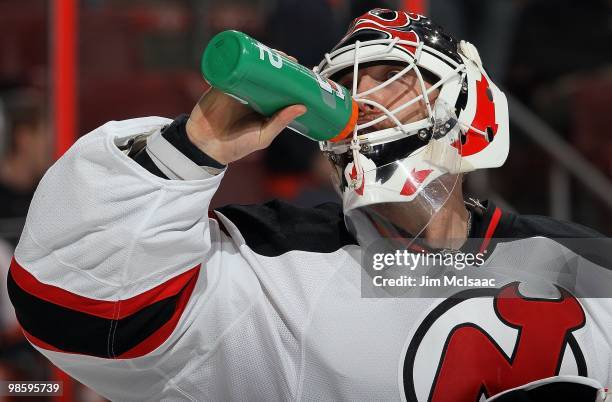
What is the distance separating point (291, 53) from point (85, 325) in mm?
1594

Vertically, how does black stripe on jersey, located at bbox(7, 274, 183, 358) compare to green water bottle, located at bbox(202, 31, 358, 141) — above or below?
below

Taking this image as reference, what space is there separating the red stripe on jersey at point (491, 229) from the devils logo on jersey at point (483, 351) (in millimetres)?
130

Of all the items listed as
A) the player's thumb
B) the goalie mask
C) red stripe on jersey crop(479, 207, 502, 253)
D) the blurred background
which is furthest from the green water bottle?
the blurred background

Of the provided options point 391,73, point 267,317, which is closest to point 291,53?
point 391,73

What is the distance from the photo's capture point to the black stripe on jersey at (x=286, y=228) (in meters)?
1.55

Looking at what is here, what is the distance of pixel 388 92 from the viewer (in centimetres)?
151

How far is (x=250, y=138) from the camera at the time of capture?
1261mm

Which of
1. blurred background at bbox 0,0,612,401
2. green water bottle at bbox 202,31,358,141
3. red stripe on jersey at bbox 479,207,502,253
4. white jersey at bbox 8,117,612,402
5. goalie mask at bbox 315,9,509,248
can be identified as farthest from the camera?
blurred background at bbox 0,0,612,401

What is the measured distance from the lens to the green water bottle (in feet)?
3.78

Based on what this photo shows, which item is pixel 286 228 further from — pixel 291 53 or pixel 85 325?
pixel 291 53

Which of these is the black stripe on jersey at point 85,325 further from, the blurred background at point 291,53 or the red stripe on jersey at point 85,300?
the blurred background at point 291,53

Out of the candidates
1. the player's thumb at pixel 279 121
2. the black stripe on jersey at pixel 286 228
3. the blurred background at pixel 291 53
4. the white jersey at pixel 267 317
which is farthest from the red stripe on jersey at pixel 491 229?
the blurred background at pixel 291 53

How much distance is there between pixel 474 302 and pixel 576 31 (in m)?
1.95

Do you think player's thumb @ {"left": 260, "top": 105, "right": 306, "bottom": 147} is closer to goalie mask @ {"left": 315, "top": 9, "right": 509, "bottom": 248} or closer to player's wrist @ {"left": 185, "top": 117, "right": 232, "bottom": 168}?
player's wrist @ {"left": 185, "top": 117, "right": 232, "bottom": 168}
